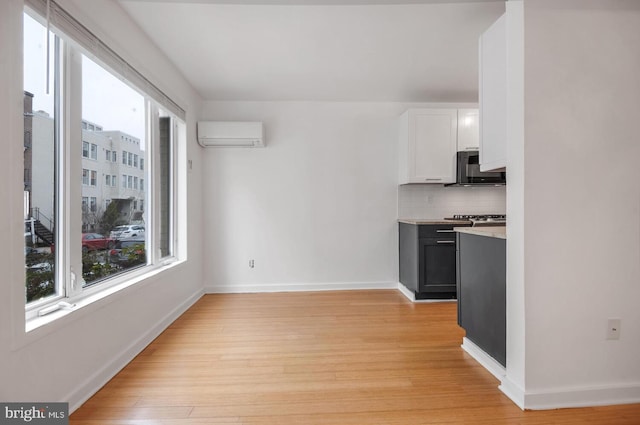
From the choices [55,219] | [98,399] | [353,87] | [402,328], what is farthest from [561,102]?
[98,399]

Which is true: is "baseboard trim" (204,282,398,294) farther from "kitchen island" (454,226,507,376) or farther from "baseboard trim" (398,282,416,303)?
"kitchen island" (454,226,507,376)

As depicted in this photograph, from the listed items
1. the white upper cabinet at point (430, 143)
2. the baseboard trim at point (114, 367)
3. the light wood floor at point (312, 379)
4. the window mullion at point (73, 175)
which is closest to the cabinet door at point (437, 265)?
the light wood floor at point (312, 379)

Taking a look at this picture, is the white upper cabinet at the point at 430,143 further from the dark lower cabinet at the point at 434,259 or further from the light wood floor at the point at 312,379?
the light wood floor at the point at 312,379

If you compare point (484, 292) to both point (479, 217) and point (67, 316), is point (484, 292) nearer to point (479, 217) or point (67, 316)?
point (479, 217)

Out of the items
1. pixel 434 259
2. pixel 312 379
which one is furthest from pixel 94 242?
pixel 434 259

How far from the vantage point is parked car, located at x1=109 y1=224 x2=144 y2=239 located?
8.18 feet

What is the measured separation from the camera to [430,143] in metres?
4.08

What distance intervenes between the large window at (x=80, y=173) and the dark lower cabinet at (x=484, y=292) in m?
2.61

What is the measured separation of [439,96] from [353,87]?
1.20m

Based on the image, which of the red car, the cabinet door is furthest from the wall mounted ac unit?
the cabinet door

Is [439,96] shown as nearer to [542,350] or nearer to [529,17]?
[529,17]

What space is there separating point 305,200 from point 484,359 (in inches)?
109

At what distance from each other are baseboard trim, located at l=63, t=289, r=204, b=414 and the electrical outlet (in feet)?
9.85

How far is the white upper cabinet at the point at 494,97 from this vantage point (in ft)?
6.77
